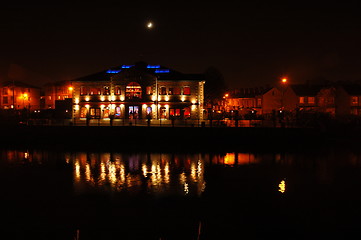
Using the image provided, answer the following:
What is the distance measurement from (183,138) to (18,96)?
67.6 m

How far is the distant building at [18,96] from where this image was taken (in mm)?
84625

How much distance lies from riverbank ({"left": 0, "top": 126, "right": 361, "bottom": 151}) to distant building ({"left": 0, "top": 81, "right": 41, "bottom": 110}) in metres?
51.3

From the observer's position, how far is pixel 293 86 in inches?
2889

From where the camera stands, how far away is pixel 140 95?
48.0m

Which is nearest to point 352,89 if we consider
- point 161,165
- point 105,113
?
point 105,113

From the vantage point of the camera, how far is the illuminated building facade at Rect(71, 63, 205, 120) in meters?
47.6

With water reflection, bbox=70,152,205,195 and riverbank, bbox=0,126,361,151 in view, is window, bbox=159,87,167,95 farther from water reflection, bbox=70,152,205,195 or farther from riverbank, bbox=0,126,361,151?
water reflection, bbox=70,152,205,195

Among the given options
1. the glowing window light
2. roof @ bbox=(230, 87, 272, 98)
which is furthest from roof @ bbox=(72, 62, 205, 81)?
roof @ bbox=(230, 87, 272, 98)

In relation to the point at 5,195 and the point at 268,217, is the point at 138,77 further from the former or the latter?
the point at 268,217

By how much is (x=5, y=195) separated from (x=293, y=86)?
66.3 metres

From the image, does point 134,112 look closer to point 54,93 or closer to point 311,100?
point 311,100

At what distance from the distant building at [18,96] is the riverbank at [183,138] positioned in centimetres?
5132

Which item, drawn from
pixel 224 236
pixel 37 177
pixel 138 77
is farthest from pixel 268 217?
pixel 138 77

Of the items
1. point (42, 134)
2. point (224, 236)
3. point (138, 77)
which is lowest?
point (224, 236)
